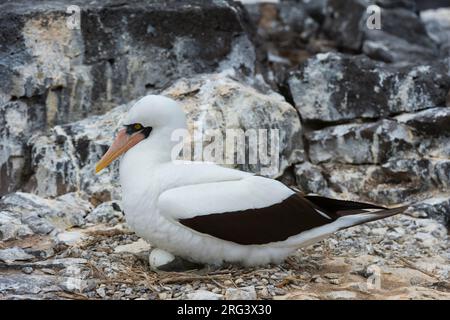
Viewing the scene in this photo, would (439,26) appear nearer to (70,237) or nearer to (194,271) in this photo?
(70,237)

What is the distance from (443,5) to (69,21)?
8448 mm

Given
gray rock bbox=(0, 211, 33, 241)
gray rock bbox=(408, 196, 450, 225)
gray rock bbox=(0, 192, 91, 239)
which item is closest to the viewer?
gray rock bbox=(0, 211, 33, 241)

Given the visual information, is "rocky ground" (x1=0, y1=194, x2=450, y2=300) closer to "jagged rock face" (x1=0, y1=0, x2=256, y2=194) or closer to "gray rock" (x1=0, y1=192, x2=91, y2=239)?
"gray rock" (x1=0, y1=192, x2=91, y2=239)

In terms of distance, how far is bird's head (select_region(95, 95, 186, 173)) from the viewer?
4422mm

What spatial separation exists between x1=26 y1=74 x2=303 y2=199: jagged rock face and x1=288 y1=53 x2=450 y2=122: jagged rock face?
379 millimetres

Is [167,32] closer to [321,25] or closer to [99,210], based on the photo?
[99,210]

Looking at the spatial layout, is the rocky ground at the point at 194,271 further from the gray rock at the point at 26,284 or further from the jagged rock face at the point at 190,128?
the jagged rock face at the point at 190,128

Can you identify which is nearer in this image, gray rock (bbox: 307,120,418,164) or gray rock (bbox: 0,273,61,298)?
gray rock (bbox: 0,273,61,298)

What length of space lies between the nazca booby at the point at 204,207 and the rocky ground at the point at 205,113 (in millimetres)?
450

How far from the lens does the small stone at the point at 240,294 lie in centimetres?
390

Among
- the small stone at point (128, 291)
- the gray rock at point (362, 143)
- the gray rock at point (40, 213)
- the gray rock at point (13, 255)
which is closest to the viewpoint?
the small stone at point (128, 291)

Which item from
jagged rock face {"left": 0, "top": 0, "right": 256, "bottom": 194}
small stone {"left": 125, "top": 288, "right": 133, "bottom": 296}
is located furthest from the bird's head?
jagged rock face {"left": 0, "top": 0, "right": 256, "bottom": 194}

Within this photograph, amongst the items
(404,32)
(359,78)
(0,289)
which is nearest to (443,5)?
(404,32)

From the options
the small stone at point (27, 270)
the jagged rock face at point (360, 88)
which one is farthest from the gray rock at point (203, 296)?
the jagged rock face at point (360, 88)
